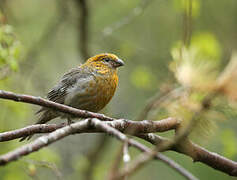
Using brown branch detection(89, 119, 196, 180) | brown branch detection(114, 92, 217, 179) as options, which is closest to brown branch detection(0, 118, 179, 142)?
brown branch detection(89, 119, 196, 180)

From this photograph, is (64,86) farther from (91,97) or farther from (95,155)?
(95,155)

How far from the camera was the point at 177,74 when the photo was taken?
5.72 ft

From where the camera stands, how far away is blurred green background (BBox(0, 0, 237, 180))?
292 inches

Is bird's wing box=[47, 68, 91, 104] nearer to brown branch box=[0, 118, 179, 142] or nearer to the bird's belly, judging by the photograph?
the bird's belly

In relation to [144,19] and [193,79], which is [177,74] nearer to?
[193,79]

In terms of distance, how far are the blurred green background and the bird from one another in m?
1.07

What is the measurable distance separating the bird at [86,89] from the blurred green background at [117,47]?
3.51 feet

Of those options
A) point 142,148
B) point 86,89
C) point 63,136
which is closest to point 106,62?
point 86,89

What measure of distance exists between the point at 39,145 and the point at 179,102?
878 millimetres

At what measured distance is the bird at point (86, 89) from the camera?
5.64 metres

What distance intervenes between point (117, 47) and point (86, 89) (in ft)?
11.4

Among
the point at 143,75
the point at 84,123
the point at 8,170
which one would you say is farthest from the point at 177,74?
the point at 143,75

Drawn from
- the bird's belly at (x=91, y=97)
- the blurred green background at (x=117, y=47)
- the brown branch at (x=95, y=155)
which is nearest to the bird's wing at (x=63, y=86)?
the bird's belly at (x=91, y=97)

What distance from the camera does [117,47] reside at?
898 cm
